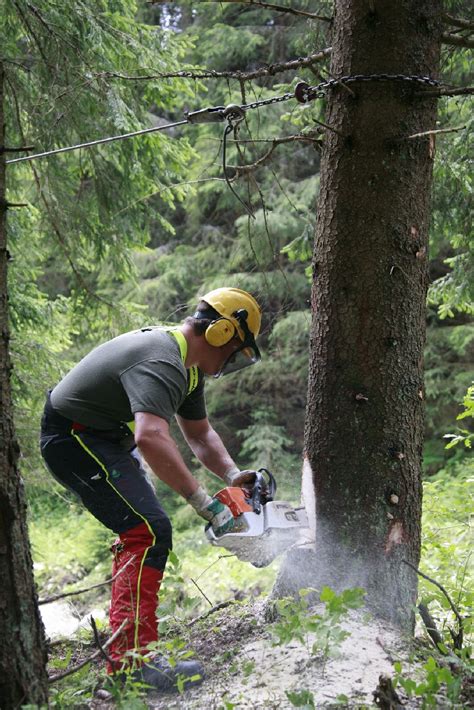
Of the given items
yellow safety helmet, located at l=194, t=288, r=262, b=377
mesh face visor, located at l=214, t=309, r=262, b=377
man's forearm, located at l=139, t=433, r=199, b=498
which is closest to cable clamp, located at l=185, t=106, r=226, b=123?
yellow safety helmet, located at l=194, t=288, r=262, b=377

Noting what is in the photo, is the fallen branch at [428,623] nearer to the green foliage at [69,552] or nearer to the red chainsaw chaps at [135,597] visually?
the red chainsaw chaps at [135,597]

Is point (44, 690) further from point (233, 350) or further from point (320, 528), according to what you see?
point (233, 350)

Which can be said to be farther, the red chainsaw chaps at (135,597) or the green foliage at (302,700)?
the red chainsaw chaps at (135,597)

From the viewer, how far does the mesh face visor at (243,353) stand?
11.4 ft

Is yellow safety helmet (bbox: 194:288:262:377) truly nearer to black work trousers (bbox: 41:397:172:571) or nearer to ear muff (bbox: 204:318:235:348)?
ear muff (bbox: 204:318:235:348)

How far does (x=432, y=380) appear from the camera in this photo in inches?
399

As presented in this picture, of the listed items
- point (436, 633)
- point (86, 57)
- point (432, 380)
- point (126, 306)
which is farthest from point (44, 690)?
point (432, 380)

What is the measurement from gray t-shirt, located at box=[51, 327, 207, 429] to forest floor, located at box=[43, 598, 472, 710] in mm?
1070

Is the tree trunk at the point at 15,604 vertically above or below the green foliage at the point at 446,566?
above

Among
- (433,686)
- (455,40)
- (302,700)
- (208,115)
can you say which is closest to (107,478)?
(302,700)

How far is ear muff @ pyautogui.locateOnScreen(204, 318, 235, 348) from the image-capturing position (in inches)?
134

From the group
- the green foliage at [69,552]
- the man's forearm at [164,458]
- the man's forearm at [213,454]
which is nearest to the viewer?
the man's forearm at [164,458]

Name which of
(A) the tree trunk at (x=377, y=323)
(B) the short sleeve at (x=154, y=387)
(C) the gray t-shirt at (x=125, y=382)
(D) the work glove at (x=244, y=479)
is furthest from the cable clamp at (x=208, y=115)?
(D) the work glove at (x=244, y=479)

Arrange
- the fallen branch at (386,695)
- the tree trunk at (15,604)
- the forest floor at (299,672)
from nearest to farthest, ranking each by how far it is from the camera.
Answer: the tree trunk at (15,604) → the fallen branch at (386,695) → the forest floor at (299,672)
